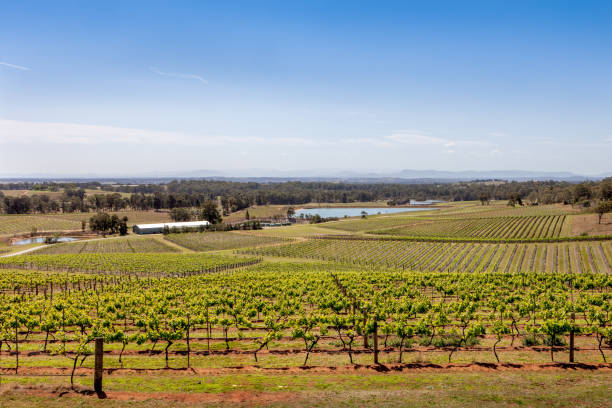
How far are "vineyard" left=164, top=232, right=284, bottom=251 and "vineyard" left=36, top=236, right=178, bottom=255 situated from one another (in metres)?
6.51

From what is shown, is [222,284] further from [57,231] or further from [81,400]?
[57,231]

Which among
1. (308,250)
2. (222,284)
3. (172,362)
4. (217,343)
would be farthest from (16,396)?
(308,250)

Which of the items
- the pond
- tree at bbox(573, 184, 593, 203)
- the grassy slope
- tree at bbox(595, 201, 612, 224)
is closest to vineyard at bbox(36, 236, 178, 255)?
the pond

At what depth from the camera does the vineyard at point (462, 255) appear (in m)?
70.8

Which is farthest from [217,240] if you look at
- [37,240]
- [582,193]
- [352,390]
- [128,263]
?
[582,193]

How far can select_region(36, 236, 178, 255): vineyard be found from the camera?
10581 centimetres

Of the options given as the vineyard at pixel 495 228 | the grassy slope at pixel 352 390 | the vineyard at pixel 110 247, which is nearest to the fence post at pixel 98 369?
the grassy slope at pixel 352 390

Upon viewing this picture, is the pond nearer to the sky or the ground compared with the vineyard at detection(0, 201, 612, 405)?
nearer to the ground

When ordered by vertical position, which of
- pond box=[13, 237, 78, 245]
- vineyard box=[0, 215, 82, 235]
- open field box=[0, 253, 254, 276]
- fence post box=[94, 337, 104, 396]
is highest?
fence post box=[94, 337, 104, 396]

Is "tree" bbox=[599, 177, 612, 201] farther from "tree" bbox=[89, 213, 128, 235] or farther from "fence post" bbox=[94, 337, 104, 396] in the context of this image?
"tree" bbox=[89, 213, 128, 235]

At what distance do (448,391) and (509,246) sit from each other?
85.2 metres

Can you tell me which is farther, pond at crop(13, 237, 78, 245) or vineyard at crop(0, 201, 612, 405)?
pond at crop(13, 237, 78, 245)

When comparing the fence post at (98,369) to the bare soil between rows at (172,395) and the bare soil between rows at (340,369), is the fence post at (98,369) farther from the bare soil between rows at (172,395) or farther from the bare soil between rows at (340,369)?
the bare soil between rows at (340,369)

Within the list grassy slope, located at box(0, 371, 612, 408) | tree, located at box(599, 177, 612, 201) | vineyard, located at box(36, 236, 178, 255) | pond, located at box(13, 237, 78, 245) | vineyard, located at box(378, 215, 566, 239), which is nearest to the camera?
grassy slope, located at box(0, 371, 612, 408)
